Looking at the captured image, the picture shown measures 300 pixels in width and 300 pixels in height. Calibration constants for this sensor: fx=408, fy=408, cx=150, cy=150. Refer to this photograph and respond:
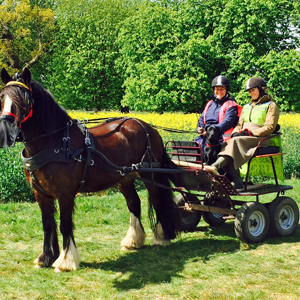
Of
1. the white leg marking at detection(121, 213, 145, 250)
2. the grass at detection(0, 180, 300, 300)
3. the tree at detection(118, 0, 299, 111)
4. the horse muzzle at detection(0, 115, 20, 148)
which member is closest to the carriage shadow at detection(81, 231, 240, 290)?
the grass at detection(0, 180, 300, 300)

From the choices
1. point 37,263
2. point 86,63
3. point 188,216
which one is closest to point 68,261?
point 37,263

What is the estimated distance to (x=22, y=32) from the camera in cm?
3144

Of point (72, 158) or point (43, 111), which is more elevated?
point (43, 111)

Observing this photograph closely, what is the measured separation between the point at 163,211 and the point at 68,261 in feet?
5.71

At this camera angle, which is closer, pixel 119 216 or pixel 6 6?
pixel 119 216

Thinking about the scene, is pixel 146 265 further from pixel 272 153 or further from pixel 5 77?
pixel 5 77

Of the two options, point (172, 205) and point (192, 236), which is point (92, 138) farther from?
point (192, 236)

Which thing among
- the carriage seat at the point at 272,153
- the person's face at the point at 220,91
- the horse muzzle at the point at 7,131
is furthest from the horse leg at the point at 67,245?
the person's face at the point at 220,91

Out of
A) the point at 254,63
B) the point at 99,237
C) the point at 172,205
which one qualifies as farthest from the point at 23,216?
the point at 254,63

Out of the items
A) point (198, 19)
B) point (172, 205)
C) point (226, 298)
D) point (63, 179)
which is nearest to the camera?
point (226, 298)

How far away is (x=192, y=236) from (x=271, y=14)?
22631mm

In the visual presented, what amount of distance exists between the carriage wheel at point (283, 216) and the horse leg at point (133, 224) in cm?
201

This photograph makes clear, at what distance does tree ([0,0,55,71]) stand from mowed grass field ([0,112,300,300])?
26743 millimetres

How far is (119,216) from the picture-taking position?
7480 mm
